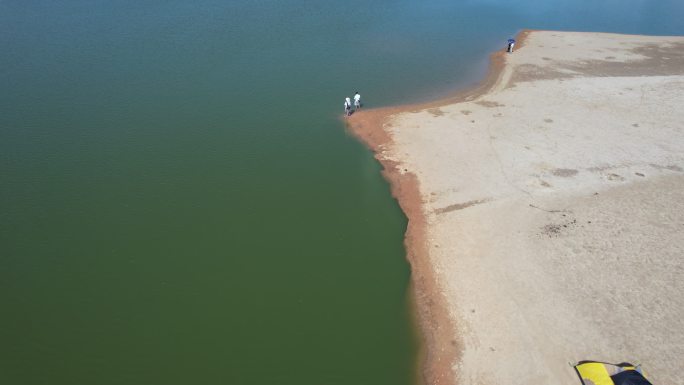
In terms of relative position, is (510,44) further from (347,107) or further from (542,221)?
(542,221)

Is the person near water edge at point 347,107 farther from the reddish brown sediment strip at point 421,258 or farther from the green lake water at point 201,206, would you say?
the green lake water at point 201,206

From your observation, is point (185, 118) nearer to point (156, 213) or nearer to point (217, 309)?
point (156, 213)

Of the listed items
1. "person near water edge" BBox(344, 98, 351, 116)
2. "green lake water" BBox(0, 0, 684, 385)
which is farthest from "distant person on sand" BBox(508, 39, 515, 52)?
"person near water edge" BBox(344, 98, 351, 116)

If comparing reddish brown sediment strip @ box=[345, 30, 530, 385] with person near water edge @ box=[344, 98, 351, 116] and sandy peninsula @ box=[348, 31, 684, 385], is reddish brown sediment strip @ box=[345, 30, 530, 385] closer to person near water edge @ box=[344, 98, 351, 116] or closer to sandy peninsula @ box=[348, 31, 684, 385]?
sandy peninsula @ box=[348, 31, 684, 385]

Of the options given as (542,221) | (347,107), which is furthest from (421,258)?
(347,107)

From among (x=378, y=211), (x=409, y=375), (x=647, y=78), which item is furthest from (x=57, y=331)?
(x=647, y=78)

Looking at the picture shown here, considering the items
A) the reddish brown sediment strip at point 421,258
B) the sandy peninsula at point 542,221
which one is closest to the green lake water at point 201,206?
the reddish brown sediment strip at point 421,258
